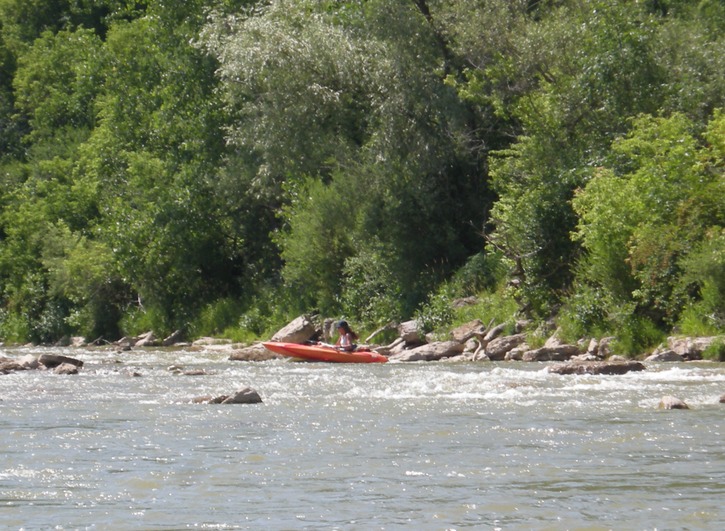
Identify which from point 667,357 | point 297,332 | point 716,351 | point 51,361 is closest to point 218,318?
point 297,332

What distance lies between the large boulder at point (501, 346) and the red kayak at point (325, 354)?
2.02 metres

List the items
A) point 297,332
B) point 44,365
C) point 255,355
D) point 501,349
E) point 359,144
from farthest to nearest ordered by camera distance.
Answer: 1. point 359,144
2. point 297,332
3. point 255,355
4. point 501,349
5. point 44,365

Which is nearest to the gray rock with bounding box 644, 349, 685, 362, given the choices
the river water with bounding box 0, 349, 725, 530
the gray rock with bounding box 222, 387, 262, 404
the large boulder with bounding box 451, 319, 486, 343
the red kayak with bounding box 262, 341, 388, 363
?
the river water with bounding box 0, 349, 725, 530

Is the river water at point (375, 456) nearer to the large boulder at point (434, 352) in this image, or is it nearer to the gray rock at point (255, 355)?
the large boulder at point (434, 352)

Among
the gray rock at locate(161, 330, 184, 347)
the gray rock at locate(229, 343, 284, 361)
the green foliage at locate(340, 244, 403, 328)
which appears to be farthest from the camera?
the gray rock at locate(161, 330, 184, 347)

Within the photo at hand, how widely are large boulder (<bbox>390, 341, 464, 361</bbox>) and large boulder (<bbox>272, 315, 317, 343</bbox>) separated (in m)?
5.24

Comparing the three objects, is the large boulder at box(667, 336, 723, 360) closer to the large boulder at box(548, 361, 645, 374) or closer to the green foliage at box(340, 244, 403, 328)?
the large boulder at box(548, 361, 645, 374)

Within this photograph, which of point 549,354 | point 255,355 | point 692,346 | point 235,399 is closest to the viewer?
point 235,399

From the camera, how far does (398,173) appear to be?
29.1 metres

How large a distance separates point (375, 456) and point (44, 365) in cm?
1343

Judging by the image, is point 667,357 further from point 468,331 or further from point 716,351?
point 468,331

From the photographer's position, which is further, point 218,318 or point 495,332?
point 218,318

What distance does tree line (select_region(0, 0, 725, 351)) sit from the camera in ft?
77.2

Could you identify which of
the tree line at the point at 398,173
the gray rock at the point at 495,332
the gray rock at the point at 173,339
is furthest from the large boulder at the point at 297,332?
the gray rock at the point at 173,339
